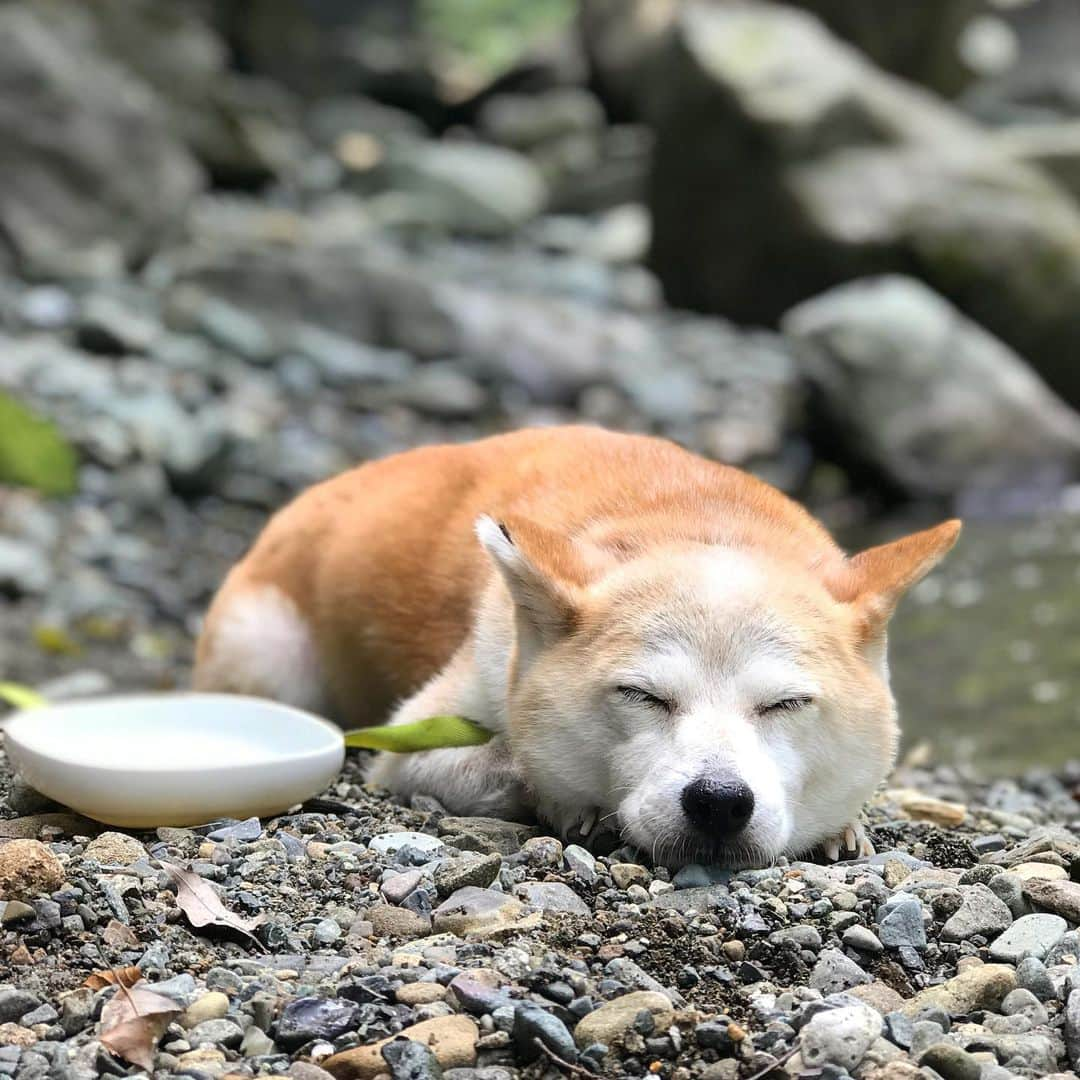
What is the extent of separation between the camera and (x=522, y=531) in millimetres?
4145

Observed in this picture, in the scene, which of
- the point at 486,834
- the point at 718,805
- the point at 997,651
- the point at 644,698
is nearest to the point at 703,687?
the point at 644,698

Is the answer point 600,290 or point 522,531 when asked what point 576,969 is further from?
point 600,290

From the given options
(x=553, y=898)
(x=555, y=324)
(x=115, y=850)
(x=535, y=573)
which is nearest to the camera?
(x=553, y=898)

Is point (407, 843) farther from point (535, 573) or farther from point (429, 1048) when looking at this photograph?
point (429, 1048)

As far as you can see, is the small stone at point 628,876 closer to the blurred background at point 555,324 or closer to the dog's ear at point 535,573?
the dog's ear at point 535,573

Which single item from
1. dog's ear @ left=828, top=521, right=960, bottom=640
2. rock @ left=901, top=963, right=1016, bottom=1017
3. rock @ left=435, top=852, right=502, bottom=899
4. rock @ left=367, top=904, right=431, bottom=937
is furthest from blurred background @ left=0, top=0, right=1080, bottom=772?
rock @ left=367, top=904, right=431, bottom=937

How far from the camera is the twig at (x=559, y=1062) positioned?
291cm

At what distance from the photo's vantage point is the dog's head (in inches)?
150

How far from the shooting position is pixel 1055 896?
148 inches

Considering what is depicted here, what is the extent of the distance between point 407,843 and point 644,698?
2.51 ft

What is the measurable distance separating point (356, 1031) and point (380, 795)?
1.82m

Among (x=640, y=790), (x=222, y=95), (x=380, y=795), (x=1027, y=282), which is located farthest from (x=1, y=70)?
(x=640, y=790)

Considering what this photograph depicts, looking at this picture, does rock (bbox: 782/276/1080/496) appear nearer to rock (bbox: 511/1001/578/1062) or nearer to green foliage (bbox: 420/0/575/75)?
rock (bbox: 511/1001/578/1062)

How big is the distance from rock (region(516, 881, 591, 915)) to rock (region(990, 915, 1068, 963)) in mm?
984
